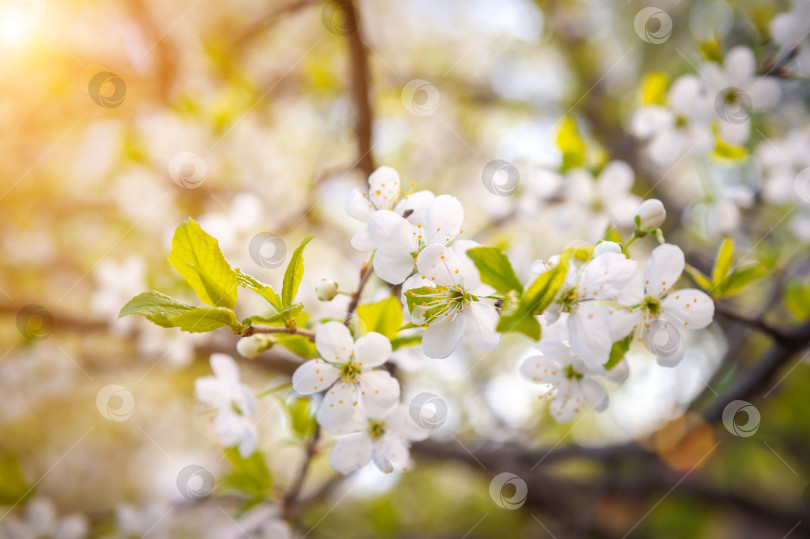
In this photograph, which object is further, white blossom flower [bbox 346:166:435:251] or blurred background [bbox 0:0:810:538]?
blurred background [bbox 0:0:810:538]

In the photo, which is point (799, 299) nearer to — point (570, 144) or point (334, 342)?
point (570, 144)

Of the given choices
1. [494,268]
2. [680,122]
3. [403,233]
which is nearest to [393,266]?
[403,233]

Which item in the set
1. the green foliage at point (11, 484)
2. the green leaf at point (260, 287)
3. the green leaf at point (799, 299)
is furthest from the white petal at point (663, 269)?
the green foliage at point (11, 484)

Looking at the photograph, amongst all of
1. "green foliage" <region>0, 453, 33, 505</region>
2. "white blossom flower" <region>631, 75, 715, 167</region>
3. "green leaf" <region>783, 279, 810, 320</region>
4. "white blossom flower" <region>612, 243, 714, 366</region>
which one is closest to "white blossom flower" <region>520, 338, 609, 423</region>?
"white blossom flower" <region>612, 243, 714, 366</region>

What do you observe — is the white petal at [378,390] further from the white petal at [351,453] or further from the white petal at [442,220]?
the white petal at [442,220]

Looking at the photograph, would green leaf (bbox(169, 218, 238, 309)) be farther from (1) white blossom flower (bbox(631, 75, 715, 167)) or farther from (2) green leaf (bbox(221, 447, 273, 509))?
(1) white blossom flower (bbox(631, 75, 715, 167))

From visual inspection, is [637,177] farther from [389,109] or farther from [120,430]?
[120,430]
